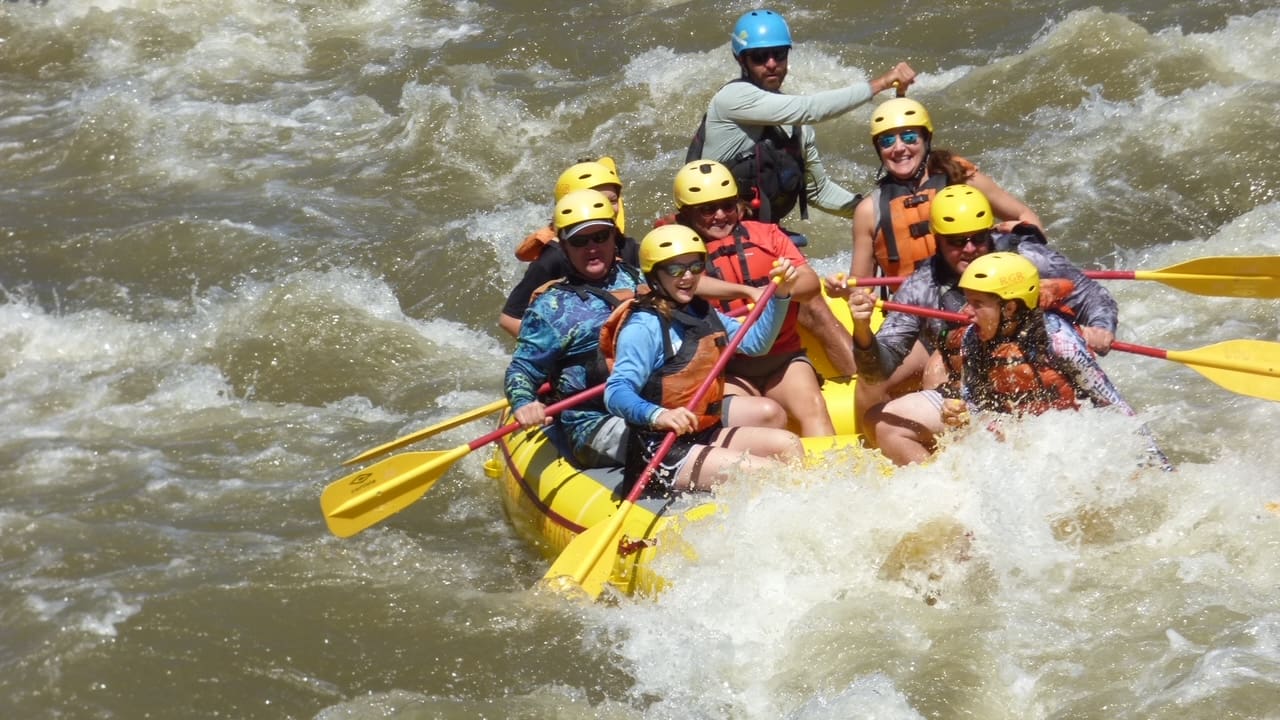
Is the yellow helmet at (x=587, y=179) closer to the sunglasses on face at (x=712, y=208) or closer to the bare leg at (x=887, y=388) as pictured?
the sunglasses on face at (x=712, y=208)

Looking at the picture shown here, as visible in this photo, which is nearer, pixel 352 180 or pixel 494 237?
pixel 494 237

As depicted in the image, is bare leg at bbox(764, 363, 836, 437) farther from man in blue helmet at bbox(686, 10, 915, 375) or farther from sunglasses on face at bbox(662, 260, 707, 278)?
sunglasses on face at bbox(662, 260, 707, 278)

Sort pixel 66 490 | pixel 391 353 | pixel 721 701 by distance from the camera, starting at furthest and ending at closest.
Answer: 1. pixel 391 353
2. pixel 66 490
3. pixel 721 701

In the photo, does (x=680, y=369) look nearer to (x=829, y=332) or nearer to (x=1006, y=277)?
(x=829, y=332)

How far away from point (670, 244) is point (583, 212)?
22.3 inches

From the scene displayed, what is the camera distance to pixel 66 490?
778 cm

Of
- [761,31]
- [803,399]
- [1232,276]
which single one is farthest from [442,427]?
[1232,276]

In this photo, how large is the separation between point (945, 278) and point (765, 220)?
56.2 inches

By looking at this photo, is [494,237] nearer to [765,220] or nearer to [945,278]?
[765,220]

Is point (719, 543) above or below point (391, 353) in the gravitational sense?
above

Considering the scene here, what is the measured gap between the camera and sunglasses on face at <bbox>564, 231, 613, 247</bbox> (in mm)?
6137

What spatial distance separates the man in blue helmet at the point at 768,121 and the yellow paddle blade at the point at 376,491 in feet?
6.10

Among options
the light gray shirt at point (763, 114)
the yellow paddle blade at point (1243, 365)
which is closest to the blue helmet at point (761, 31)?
the light gray shirt at point (763, 114)

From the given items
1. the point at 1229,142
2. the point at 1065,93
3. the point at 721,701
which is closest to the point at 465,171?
the point at 1065,93
